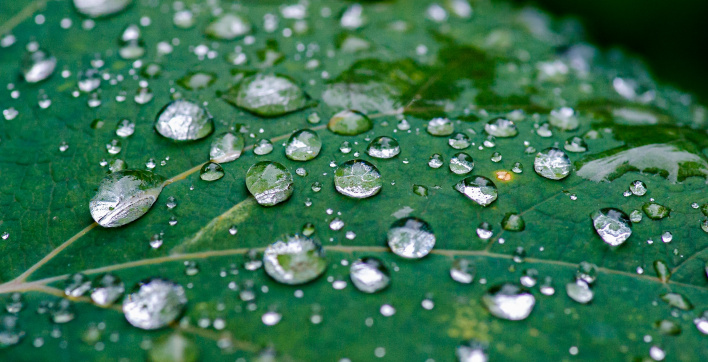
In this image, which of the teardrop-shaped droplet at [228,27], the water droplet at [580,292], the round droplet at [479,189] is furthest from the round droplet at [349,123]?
the water droplet at [580,292]

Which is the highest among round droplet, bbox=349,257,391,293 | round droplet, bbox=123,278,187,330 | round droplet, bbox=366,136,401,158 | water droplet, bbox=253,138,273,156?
round droplet, bbox=366,136,401,158

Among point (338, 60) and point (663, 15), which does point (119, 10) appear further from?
point (663, 15)

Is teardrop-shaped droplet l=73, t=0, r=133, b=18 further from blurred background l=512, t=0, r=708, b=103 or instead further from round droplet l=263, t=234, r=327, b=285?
blurred background l=512, t=0, r=708, b=103

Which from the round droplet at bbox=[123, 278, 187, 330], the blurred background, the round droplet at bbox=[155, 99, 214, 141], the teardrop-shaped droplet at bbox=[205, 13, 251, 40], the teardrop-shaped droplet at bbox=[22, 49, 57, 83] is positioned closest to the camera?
the round droplet at bbox=[123, 278, 187, 330]

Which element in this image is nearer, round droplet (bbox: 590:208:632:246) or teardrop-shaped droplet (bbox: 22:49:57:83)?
round droplet (bbox: 590:208:632:246)

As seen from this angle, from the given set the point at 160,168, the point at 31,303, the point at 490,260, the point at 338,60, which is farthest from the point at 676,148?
the point at 31,303

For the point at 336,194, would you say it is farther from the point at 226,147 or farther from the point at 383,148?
the point at 226,147

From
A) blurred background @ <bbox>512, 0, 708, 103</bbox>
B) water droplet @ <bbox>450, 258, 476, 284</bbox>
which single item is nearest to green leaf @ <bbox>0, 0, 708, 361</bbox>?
water droplet @ <bbox>450, 258, 476, 284</bbox>
